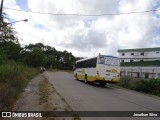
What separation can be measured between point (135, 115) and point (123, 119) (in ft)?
4.46

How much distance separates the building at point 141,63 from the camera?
55.0 metres

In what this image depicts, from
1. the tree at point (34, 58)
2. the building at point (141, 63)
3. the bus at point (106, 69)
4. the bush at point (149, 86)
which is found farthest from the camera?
the tree at point (34, 58)

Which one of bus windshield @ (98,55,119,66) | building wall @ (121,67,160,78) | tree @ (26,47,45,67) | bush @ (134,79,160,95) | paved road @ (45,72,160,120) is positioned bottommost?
paved road @ (45,72,160,120)

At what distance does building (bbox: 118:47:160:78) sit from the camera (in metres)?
55.0

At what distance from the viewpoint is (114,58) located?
2716 centimetres

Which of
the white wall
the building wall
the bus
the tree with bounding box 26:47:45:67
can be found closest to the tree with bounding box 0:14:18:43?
the bus

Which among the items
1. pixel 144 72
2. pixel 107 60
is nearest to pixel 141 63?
pixel 144 72

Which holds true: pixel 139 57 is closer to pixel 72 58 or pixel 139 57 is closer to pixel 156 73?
pixel 156 73

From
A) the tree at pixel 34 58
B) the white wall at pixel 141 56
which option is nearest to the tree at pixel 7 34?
the tree at pixel 34 58

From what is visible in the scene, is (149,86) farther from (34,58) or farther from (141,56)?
(141,56)

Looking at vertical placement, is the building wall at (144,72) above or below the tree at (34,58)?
below

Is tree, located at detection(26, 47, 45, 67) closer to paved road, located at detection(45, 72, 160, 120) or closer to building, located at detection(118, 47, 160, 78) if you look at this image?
building, located at detection(118, 47, 160, 78)

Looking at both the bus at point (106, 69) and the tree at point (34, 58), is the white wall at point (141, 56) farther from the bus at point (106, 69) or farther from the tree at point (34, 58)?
the bus at point (106, 69)

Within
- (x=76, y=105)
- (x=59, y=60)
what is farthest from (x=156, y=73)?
(x=59, y=60)
